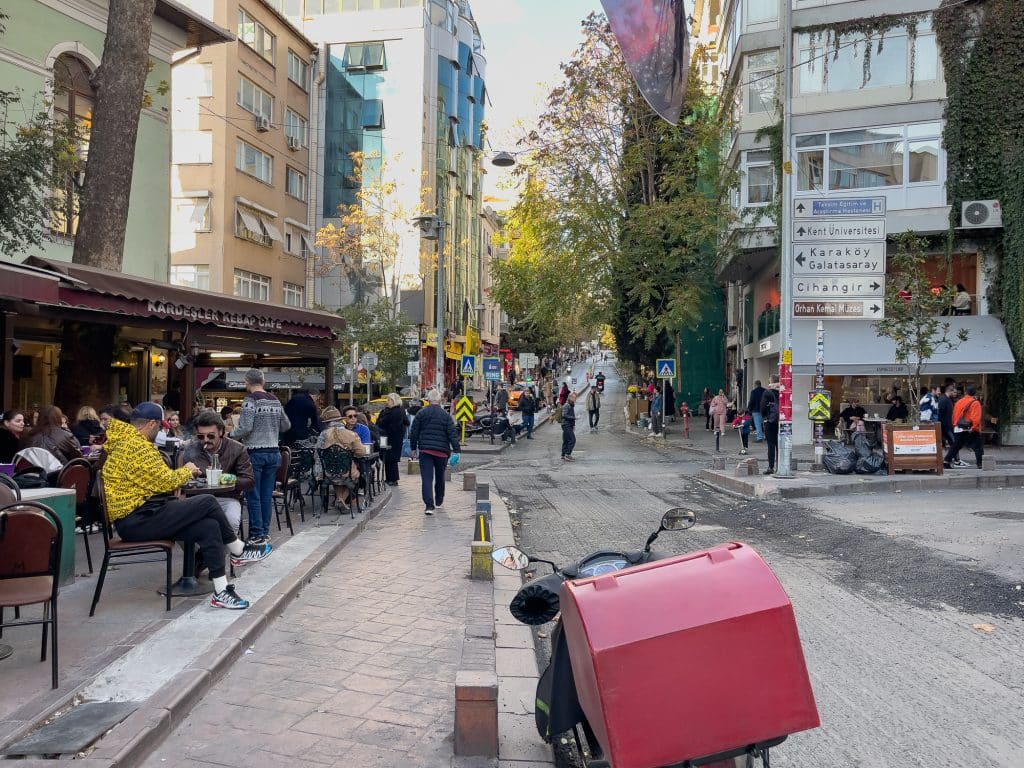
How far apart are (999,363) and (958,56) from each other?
8689mm

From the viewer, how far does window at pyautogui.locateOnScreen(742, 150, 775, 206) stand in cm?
2606

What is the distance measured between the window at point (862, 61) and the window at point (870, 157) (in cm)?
136

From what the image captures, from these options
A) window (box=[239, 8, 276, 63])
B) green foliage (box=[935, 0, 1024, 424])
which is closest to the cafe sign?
green foliage (box=[935, 0, 1024, 424])

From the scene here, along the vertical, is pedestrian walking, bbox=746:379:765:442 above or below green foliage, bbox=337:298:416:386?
below

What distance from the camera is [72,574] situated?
247 inches

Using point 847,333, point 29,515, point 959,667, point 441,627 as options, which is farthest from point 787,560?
point 847,333

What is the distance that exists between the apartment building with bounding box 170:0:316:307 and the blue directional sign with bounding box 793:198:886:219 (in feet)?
69.9

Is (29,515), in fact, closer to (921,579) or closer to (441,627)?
(441,627)

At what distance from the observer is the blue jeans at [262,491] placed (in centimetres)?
808

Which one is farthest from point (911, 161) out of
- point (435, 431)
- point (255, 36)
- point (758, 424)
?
point (255, 36)

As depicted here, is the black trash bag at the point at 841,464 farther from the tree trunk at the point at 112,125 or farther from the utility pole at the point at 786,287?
the tree trunk at the point at 112,125

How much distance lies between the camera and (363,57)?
43375 millimetres

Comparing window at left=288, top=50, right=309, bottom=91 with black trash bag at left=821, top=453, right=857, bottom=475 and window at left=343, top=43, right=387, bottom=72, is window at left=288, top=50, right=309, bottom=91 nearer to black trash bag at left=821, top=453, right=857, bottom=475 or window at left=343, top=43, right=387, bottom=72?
window at left=343, top=43, right=387, bottom=72

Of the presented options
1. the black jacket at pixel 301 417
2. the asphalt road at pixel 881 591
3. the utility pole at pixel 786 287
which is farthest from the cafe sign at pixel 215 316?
the utility pole at pixel 786 287
